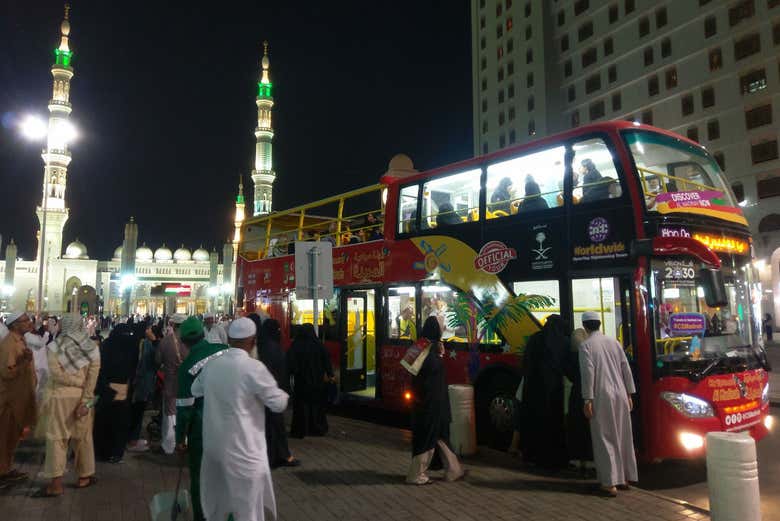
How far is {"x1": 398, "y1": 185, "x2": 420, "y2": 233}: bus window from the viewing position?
9.04 m

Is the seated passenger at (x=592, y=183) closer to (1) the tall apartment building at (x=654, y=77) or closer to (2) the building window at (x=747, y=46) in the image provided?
(1) the tall apartment building at (x=654, y=77)

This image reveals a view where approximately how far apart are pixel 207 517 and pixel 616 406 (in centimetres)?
397


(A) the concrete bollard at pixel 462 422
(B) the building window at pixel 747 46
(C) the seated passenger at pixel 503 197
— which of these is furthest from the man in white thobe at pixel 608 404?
(B) the building window at pixel 747 46

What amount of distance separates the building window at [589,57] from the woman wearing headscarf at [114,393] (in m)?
42.3

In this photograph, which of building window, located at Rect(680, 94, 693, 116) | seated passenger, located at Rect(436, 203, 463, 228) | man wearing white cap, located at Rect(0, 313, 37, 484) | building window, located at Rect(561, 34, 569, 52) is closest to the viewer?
man wearing white cap, located at Rect(0, 313, 37, 484)

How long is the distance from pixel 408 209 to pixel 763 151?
27883 millimetres

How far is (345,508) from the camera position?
5.00m

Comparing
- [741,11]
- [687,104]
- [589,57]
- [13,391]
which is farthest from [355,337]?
[589,57]

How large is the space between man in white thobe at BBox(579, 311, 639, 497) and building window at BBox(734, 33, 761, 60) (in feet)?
104

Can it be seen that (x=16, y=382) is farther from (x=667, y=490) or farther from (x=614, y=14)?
Result: (x=614, y=14)

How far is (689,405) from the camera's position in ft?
18.3

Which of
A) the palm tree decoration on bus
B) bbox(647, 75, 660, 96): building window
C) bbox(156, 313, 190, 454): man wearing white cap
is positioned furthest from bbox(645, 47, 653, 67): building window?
bbox(156, 313, 190, 454): man wearing white cap

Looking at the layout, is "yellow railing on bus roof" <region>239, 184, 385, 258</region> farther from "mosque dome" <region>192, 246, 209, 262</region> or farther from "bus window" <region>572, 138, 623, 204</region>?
"mosque dome" <region>192, 246, 209, 262</region>

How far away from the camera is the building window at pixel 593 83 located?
40.8 m
